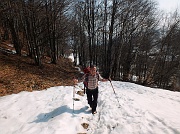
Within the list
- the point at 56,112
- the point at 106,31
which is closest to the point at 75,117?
the point at 56,112

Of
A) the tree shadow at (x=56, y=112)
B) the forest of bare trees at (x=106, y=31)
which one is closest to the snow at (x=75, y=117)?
the tree shadow at (x=56, y=112)

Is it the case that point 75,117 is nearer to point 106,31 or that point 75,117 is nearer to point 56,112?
point 56,112

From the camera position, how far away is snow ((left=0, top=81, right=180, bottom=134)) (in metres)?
5.64

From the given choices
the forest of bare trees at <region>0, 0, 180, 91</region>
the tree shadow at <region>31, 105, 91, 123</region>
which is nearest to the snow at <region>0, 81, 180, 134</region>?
the tree shadow at <region>31, 105, 91, 123</region>

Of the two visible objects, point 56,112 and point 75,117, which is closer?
point 75,117

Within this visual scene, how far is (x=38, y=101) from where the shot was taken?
27.0 feet

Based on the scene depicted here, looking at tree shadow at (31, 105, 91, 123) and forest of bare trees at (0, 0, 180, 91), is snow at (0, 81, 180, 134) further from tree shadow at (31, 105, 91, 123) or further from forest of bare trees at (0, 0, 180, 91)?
forest of bare trees at (0, 0, 180, 91)

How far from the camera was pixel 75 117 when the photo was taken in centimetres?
659

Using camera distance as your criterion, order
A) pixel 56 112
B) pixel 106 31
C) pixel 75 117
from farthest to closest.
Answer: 1. pixel 106 31
2. pixel 56 112
3. pixel 75 117

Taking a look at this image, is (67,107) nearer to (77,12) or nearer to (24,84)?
(24,84)

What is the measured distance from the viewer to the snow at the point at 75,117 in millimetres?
5641

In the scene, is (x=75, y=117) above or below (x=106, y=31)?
below

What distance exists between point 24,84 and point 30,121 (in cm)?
481

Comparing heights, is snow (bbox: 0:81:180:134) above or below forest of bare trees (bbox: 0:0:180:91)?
below
